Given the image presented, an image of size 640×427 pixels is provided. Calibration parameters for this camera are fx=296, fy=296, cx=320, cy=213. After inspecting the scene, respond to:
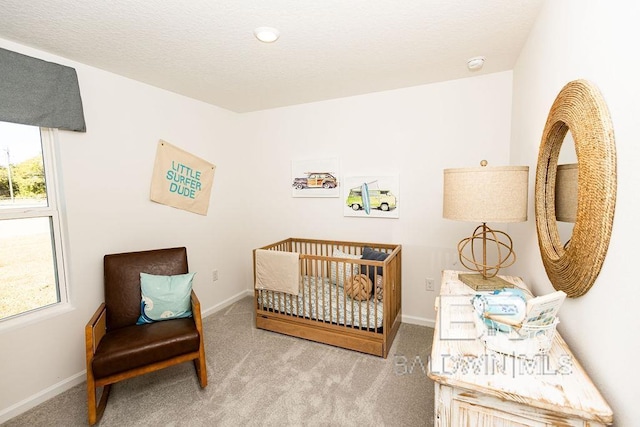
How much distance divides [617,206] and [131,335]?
2524 mm

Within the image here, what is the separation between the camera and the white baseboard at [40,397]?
6.01 ft

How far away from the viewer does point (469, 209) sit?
1.57m

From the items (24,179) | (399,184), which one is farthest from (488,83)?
(24,179)

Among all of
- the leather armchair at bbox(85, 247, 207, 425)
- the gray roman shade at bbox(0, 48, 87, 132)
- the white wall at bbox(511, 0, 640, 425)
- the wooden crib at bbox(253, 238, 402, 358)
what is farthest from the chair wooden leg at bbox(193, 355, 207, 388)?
the white wall at bbox(511, 0, 640, 425)

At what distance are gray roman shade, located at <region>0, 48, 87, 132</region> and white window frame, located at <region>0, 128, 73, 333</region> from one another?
0.52 feet

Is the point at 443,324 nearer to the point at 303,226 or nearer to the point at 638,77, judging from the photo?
the point at 638,77

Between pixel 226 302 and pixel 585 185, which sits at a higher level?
pixel 585 185

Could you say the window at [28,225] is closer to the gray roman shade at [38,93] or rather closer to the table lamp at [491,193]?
the gray roman shade at [38,93]

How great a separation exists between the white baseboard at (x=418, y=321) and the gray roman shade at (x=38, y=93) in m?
3.20

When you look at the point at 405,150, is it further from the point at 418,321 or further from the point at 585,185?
the point at 585,185

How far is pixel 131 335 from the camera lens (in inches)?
77.0

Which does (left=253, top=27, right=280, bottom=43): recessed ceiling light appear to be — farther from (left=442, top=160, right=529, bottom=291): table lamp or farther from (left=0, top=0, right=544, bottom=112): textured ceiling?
(left=442, top=160, right=529, bottom=291): table lamp

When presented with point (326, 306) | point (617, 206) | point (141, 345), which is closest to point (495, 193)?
point (617, 206)

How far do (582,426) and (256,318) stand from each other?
2.51 m
